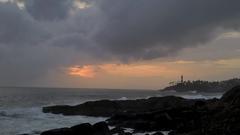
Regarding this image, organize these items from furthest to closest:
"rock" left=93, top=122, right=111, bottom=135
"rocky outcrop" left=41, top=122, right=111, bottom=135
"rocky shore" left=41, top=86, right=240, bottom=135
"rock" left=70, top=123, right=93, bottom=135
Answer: "rock" left=93, top=122, right=111, bottom=135
"rock" left=70, top=123, right=93, bottom=135
"rocky outcrop" left=41, top=122, right=111, bottom=135
"rocky shore" left=41, top=86, right=240, bottom=135

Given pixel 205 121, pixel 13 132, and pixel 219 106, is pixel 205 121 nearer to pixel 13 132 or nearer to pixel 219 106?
pixel 219 106

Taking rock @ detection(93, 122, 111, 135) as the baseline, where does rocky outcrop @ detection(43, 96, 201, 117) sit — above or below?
above

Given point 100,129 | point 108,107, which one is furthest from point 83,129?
point 108,107

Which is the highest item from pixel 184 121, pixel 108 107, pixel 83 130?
pixel 108 107

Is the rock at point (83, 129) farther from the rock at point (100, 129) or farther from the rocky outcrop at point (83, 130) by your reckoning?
the rock at point (100, 129)

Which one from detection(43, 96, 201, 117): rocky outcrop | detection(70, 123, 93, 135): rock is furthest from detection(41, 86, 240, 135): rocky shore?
detection(43, 96, 201, 117): rocky outcrop

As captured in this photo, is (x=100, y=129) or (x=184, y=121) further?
(x=184, y=121)

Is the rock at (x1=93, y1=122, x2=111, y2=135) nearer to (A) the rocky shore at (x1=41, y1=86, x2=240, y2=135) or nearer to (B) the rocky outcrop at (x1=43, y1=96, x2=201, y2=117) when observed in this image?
(A) the rocky shore at (x1=41, y1=86, x2=240, y2=135)

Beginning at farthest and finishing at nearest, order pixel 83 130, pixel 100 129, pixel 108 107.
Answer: pixel 108 107
pixel 100 129
pixel 83 130

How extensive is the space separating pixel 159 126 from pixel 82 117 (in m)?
18.8

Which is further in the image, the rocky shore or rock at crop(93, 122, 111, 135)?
rock at crop(93, 122, 111, 135)

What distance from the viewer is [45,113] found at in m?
54.9

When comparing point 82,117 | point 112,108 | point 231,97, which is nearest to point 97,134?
point 231,97

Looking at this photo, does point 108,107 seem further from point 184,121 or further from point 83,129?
point 83,129
